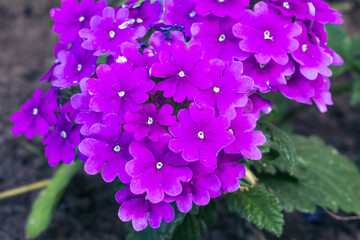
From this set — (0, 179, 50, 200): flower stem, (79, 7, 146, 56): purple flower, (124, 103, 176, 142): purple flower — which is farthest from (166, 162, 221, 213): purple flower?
(0, 179, 50, 200): flower stem

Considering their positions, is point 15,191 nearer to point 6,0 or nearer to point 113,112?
point 113,112

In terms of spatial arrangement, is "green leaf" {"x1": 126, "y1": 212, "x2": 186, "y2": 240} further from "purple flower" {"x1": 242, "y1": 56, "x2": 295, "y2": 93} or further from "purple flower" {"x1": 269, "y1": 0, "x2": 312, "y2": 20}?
"purple flower" {"x1": 269, "y1": 0, "x2": 312, "y2": 20}

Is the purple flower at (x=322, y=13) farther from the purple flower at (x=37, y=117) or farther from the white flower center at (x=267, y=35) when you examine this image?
the purple flower at (x=37, y=117)

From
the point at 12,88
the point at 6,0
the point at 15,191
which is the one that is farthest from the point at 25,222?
the point at 6,0

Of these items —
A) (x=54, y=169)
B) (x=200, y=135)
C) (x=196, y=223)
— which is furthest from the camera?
(x=54, y=169)

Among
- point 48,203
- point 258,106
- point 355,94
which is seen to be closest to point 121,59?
point 258,106

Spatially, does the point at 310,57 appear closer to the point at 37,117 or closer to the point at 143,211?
the point at 143,211

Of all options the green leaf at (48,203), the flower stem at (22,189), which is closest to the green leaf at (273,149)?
the green leaf at (48,203)
